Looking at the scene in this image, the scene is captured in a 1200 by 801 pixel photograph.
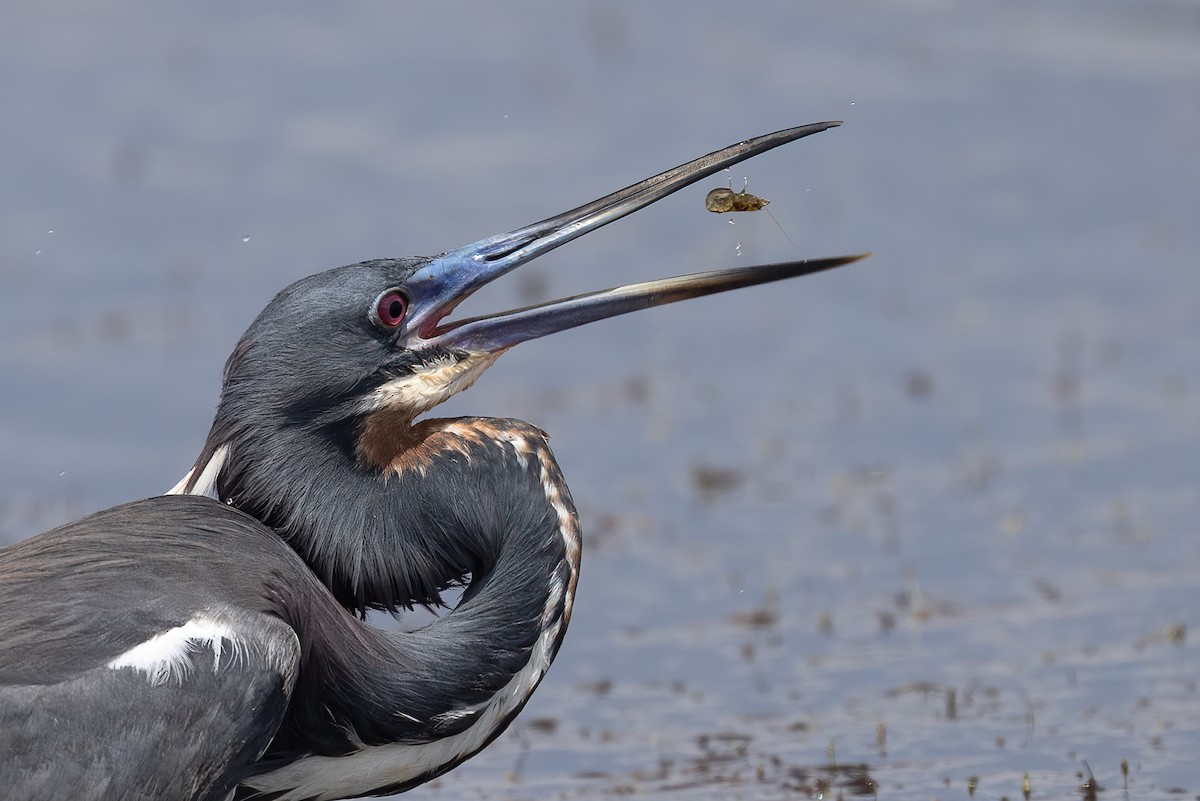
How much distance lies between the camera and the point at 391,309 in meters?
6.25

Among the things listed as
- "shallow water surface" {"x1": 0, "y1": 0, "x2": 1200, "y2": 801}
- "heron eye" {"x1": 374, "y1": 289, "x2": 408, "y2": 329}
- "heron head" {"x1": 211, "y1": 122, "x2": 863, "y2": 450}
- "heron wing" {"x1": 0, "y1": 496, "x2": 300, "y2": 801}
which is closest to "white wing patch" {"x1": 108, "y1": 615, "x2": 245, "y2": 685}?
"heron wing" {"x1": 0, "y1": 496, "x2": 300, "y2": 801}

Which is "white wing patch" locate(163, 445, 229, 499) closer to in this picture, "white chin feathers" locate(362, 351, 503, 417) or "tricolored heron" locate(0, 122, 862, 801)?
"tricolored heron" locate(0, 122, 862, 801)

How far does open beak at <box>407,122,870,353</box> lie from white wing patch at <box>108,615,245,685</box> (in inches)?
47.1

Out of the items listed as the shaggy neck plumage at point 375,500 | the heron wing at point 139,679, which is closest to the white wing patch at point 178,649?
the heron wing at point 139,679

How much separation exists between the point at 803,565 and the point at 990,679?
58.2 inches

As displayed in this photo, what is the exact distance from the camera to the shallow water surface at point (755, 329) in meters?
8.40

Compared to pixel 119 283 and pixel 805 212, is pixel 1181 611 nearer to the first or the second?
pixel 805 212

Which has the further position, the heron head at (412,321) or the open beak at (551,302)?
the open beak at (551,302)

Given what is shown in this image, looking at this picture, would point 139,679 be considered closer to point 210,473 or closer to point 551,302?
point 210,473

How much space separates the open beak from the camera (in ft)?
20.8

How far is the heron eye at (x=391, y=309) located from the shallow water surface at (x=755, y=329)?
2.16 m

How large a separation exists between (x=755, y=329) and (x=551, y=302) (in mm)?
6834

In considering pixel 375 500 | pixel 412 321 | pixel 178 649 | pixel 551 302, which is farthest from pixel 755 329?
pixel 178 649

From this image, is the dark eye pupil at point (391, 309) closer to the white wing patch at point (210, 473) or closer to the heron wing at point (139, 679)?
the white wing patch at point (210, 473)
